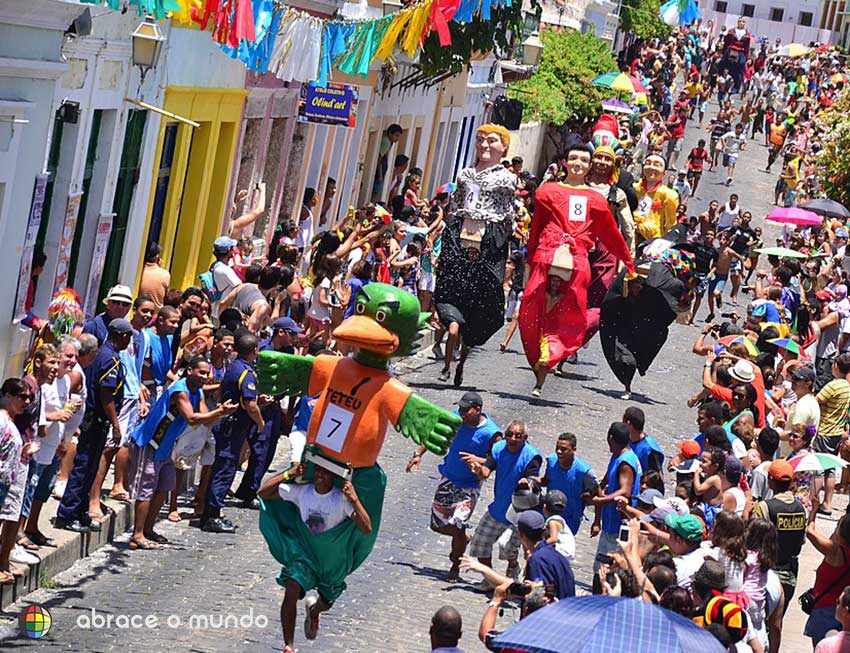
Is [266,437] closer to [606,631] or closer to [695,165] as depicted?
[606,631]

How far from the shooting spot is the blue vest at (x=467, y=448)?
15.2 meters

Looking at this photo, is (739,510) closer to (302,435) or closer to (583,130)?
(302,435)

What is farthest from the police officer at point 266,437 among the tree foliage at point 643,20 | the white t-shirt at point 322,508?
the tree foliage at point 643,20

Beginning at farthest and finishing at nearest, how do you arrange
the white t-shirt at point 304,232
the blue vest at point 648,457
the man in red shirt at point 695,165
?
1. the man in red shirt at point 695,165
2. the white t-shirt at point 304,232
3. the blue vest at point 648,457

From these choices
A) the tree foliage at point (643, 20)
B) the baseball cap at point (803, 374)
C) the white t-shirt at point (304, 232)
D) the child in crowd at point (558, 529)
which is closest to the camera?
the child in crowd at point (558, 529)

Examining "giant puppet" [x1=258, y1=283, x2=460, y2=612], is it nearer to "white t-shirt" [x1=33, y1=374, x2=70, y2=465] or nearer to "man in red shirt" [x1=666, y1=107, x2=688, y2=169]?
"white t-shirt" [x1=33, y1=374, x2=70, y2=465]

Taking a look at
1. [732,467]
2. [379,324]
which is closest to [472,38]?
[732,467]

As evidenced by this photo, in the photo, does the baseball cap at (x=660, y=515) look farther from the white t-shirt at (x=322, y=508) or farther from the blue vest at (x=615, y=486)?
the white t-shirt at (x=322, y=508)

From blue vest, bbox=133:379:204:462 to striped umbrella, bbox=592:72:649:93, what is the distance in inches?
1230

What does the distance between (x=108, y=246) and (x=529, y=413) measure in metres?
4.85

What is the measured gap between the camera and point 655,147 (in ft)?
154

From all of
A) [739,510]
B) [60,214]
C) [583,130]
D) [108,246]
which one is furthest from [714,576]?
[583,130]

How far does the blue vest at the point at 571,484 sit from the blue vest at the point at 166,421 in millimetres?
2732

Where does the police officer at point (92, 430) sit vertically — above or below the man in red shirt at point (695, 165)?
below
